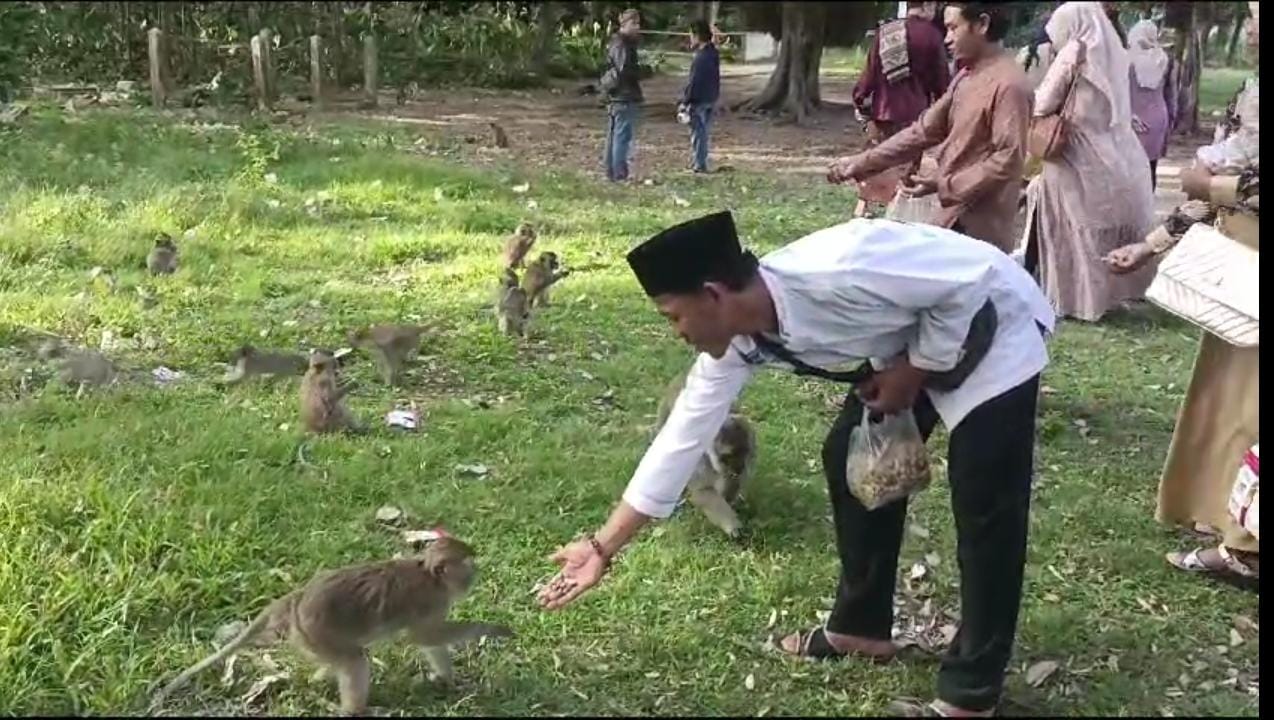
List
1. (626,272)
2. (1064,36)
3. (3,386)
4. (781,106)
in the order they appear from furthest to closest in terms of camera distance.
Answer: (781,106), (626,272), (1064,36), (3,386)

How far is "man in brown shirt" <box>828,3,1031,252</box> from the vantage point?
5340 millimetres

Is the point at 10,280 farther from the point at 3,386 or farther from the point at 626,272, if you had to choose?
the point at 626,272

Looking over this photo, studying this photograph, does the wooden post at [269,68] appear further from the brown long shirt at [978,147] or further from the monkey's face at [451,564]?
the monkey's face at [451,564]

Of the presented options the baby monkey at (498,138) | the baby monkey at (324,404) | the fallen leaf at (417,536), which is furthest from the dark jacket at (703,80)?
the fallen leaf at (417,536)

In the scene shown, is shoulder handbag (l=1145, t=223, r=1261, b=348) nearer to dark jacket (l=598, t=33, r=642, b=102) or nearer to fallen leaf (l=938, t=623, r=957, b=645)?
fallen leaf (l=938, t=623, r=957, b=645)

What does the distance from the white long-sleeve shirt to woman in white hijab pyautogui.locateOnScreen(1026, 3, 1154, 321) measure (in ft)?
15.3

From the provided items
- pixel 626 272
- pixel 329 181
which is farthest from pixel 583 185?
pixel 626 272

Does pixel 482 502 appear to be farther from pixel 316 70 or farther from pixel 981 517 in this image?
pixel 316 70

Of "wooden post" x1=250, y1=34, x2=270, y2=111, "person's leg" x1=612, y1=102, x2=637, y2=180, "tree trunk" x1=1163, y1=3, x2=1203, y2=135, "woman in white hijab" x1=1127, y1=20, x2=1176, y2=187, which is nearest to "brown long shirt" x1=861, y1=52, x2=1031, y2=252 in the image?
"woman in white hijab" x1=1127, y1=20, x2=1176, y2=187

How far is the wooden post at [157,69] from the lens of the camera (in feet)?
56.8

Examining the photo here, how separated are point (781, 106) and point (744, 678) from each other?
1723 centimetres

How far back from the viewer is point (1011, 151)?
5.39 metres

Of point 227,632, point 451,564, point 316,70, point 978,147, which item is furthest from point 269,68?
point 451,564

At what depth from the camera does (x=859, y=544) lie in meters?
3.82
